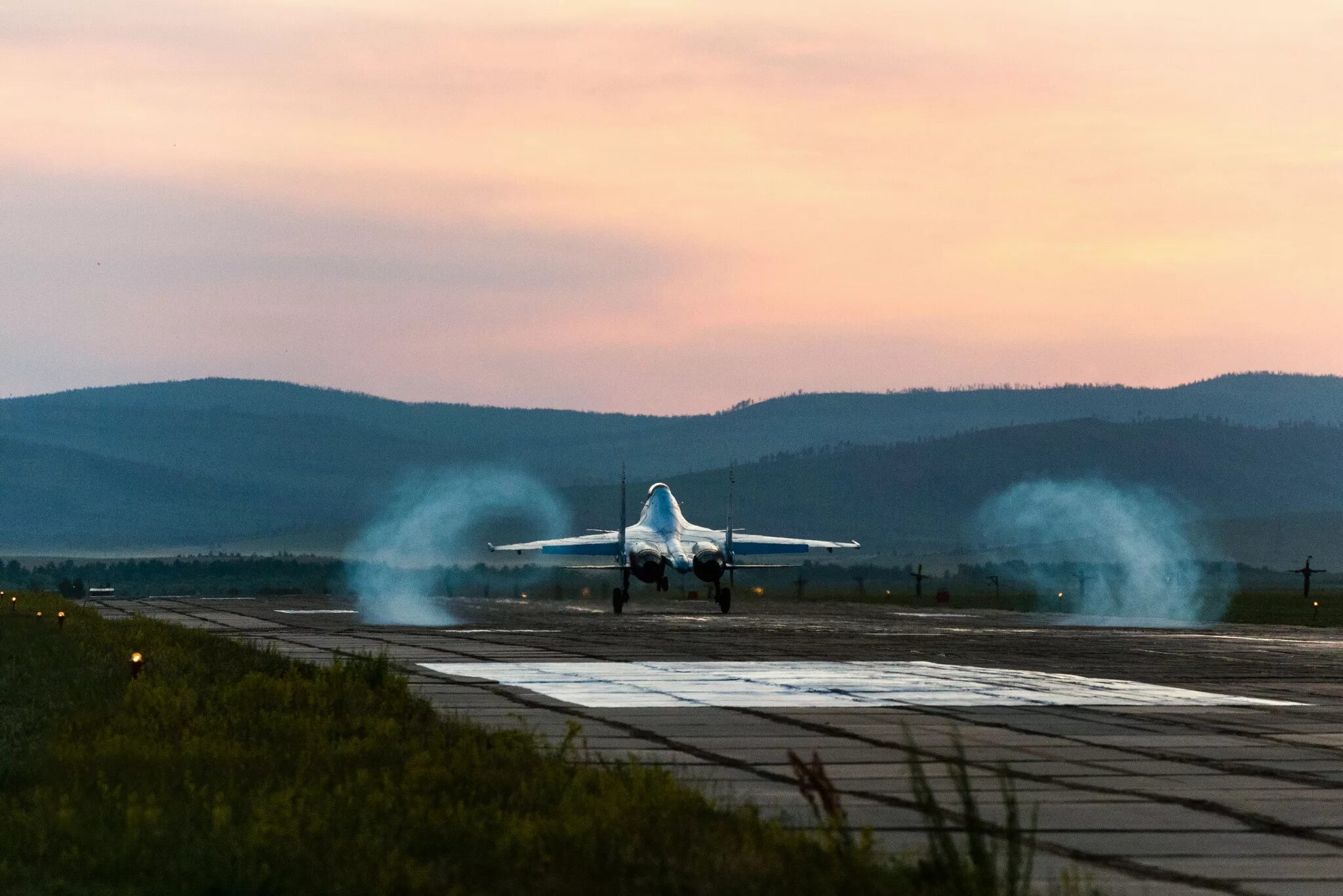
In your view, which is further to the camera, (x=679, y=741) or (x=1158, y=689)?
(x=1158, y=689)

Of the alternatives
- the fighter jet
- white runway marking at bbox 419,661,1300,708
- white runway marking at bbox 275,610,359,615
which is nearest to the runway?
white runway marking at bbox 419,661,1300,708

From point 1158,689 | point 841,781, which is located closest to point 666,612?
point 1158,689

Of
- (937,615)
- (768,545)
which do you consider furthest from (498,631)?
(768,545)

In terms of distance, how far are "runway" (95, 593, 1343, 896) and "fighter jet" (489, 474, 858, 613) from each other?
1355 centimetres

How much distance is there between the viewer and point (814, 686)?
2875 centimetres

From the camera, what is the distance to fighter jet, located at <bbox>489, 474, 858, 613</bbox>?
2576 inches

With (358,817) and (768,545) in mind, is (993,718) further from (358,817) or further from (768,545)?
(768,545)

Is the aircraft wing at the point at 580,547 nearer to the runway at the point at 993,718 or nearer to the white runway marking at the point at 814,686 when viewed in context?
the runway at the point at 993,718

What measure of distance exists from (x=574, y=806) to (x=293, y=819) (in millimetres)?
1966

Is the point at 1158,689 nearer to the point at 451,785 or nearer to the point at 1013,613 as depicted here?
the point at 451,785

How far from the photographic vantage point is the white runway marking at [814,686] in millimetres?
25859

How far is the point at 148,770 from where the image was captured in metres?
15.1

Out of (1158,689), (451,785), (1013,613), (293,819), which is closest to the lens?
(293,819)

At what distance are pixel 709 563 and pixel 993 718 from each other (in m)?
40.4
